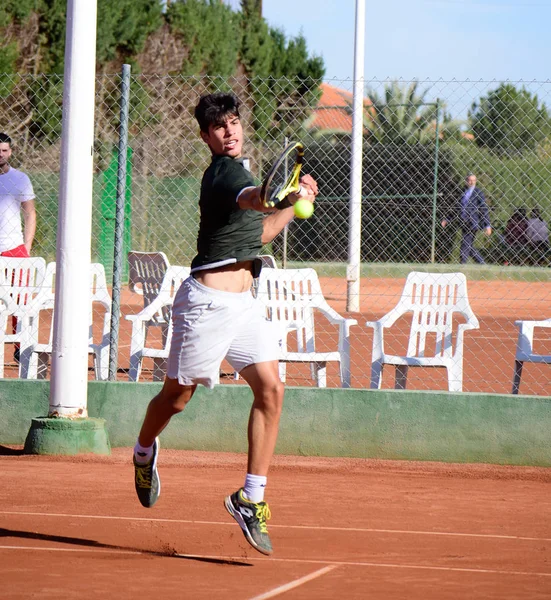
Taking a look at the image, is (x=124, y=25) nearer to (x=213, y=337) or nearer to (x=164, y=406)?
(x=164, y=406)

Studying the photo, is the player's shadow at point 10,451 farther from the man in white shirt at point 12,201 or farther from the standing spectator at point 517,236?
the standing spectator at point 517,236

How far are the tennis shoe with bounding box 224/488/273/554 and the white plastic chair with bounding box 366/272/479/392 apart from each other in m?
3.33

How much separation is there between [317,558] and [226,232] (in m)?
1.48

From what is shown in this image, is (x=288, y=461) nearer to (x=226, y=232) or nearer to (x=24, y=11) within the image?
(x=226, y=232)

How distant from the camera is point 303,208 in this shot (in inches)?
191

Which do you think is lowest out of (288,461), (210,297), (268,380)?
(288,461)

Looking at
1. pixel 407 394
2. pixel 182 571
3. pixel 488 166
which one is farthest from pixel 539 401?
pixel 488 166

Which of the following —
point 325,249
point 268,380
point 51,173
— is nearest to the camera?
point 268,380

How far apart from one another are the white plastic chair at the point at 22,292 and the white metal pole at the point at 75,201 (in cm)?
165

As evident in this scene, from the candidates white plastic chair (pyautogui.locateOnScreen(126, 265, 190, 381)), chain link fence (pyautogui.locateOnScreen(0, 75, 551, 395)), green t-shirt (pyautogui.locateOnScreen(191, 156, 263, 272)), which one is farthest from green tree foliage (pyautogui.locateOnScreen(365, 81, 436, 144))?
green t-shirt (pyautogui.locateOnScreen(191, 156, 263, 272))

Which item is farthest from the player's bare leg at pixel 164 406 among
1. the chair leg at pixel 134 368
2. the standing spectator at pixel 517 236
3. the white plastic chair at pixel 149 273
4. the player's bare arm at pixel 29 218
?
the standing spectator at pixel 517 236

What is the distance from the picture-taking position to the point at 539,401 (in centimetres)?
742

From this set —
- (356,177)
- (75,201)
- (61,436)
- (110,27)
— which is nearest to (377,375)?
(61,436)

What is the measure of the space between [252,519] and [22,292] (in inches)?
196
